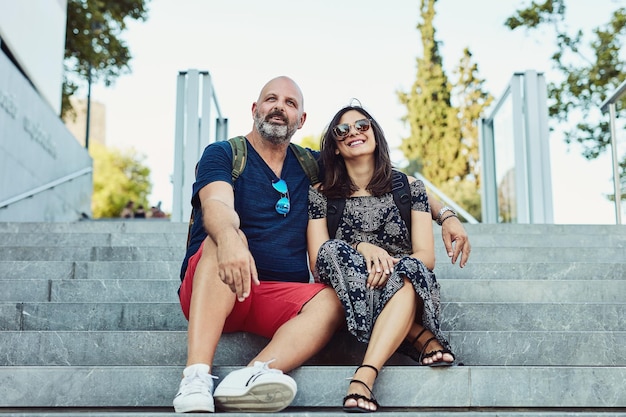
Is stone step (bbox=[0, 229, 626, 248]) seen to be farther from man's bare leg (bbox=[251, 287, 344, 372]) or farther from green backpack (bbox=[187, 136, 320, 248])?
man's bare leg (bbox=[251, 287, 344, 372])

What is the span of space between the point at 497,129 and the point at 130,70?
1031 cm

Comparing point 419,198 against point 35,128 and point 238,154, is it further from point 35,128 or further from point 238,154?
point 35,128

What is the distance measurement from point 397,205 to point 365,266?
15.5 inches

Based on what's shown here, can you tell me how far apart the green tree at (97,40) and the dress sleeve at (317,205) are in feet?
40.8

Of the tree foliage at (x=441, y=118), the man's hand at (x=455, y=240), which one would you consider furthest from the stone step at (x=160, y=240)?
the tree foliage at (x=441, y=118)

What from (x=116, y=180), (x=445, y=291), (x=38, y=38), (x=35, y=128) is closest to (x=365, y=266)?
(x=445, y=291)

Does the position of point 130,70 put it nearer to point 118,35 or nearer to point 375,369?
point 118,35

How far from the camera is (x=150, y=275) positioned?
428 cm

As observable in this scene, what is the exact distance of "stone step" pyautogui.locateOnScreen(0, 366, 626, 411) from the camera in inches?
104

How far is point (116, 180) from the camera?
38.4m

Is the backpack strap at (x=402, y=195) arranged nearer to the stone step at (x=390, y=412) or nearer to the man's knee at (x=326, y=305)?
the man's knee at (x=326, y=305)

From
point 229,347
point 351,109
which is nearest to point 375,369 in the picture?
point 229,347

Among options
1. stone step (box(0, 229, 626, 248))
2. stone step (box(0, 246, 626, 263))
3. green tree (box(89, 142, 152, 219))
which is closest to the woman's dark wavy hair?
stone step (box(0, 246, 626, 263))

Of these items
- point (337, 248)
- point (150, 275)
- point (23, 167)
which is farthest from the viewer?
point (23, 167)
